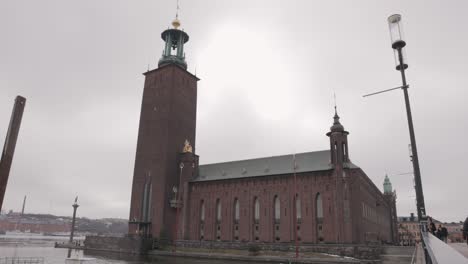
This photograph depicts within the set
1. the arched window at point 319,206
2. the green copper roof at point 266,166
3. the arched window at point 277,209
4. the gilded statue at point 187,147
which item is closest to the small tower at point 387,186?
the green copper roof at point 266,166

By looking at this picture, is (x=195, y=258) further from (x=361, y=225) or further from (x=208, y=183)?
(x=361, y=225)

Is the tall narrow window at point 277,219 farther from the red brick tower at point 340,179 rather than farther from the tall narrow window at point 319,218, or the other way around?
the red brick tower at point 340,179

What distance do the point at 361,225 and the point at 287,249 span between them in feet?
39.2

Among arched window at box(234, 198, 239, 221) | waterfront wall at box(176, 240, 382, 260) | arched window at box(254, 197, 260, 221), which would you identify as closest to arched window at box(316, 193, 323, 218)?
waterfront wall at box(176, 240, 382, 260)

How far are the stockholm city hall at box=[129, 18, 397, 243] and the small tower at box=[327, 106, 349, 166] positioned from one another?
0.54 ft

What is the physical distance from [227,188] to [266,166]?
8606 millimetres

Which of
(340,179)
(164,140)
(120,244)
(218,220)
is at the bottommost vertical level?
(120,244)

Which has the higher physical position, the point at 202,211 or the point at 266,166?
the point at 266,166

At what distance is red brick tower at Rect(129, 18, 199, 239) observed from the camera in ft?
237

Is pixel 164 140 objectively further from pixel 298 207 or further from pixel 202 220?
pixel 298 207

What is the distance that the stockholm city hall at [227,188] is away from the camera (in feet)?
193

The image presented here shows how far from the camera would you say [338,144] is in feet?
196

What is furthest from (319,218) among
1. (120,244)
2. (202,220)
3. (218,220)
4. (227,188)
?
(120,244)

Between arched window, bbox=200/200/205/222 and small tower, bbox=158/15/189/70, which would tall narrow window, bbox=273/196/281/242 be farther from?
small tower, bbox=158/15/189/70
